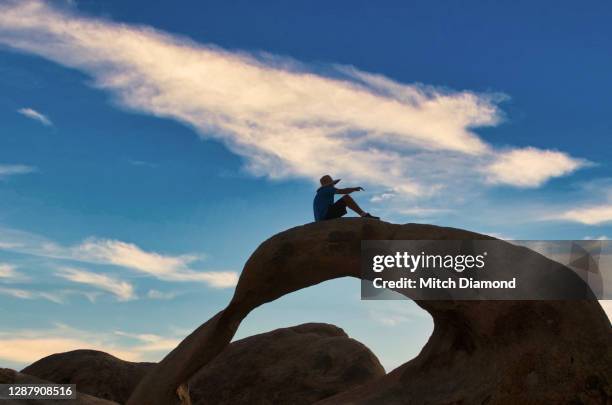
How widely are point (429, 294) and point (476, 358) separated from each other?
1.43m

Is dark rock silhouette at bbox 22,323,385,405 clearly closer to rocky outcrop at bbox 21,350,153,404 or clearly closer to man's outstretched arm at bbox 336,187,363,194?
rocky outcrop at bbox 21,350,153,404

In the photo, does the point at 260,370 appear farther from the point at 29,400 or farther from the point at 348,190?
the point at 348,190

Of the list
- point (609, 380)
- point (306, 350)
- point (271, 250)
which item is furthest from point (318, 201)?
point (306, 350)

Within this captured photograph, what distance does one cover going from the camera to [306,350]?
21.2 meters

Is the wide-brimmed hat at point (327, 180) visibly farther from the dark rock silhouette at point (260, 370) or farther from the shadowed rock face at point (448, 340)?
the dark rock silhouette at point (260, 370)

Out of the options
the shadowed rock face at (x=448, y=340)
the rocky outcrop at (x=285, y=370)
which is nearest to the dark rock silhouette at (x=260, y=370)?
the rocky outcrop at (x=285, y=370)

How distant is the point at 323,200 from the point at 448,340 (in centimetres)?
384

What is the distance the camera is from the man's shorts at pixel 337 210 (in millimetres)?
13148

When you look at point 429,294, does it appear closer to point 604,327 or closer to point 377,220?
point 377,220

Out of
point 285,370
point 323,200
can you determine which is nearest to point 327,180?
point 323,200

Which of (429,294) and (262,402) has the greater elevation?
(429,294)

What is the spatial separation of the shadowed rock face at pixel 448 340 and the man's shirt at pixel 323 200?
42cm
